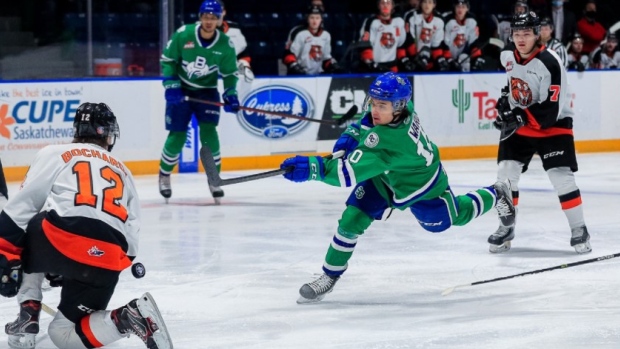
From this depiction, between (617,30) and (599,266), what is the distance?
7.77m

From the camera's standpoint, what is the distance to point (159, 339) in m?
3.54

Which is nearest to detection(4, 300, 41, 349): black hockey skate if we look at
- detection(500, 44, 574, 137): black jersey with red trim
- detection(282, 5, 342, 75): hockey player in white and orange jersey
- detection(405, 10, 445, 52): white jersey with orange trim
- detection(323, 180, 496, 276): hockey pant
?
detection(323, 180, 496, 276): hockey pant

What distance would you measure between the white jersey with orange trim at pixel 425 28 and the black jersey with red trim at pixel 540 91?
17.3ft

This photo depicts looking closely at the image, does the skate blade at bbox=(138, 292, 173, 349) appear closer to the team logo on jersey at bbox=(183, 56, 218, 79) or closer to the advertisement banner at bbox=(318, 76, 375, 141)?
the team logo on jersey at bbox=(183, 56, 218, 79)

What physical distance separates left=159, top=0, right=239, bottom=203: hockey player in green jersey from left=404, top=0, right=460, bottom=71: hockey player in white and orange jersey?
3.41 m

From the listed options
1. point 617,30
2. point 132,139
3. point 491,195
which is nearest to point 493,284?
point 491,195

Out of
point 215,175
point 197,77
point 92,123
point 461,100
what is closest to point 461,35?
point 461,100

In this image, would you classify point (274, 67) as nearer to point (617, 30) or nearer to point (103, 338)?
point (617, 30)

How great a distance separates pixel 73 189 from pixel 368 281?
180cm

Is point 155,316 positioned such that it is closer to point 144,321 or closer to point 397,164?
point 144,321

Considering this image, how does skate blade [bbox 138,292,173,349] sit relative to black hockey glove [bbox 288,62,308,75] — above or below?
above

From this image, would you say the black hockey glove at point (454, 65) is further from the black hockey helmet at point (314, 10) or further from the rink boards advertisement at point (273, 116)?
the black hockey helmet at point (314, 10)

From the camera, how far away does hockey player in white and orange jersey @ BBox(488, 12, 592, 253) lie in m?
5.48

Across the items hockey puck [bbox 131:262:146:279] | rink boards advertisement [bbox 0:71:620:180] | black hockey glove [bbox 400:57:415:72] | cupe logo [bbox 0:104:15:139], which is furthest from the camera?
black hockey glove [bbox 400:57:415:72]
